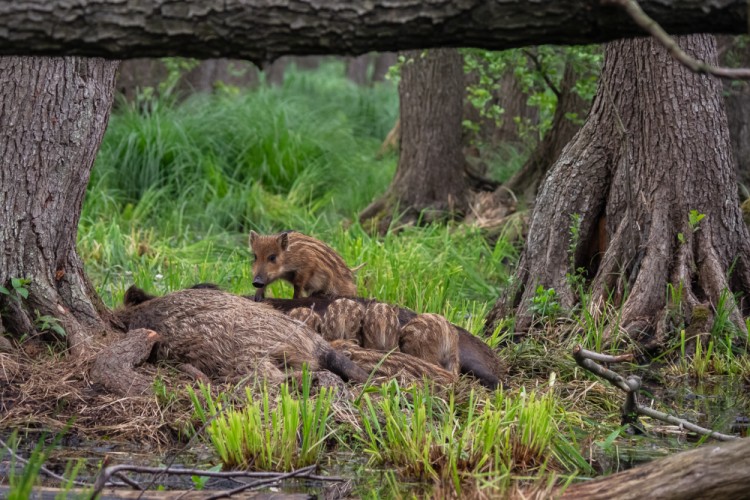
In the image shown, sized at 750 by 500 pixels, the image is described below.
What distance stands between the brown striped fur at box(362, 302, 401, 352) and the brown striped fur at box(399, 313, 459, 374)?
17 centimetres

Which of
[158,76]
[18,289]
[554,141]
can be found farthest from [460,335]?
[158,76]

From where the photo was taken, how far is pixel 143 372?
6797 mm

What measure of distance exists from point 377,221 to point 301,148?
226 centimetres

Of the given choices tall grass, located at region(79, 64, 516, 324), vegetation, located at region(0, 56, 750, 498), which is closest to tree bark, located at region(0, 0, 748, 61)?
vegetation, located at region(0, 56, 750, 498)

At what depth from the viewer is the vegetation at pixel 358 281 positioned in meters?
5.54

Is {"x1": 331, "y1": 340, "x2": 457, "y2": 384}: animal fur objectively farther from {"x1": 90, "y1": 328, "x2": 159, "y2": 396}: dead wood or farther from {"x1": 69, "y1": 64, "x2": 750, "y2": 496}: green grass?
{"x1": 90, "y1": 328, "x2": 159, "y2": 396}: dead wood

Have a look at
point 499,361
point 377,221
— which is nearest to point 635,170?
point 499,361

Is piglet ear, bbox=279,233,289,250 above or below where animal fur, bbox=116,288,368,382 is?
above

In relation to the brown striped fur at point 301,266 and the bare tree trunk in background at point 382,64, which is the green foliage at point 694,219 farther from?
the bare tree trunk in background at point 382,64

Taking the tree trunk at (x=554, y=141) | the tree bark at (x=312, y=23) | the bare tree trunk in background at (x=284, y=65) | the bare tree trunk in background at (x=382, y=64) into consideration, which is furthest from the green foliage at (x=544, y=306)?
the bare tree trunk in background at (x=382, y=64)

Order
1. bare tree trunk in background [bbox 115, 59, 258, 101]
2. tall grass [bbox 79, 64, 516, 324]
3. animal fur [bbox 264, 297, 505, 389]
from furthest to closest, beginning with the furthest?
bare tree trunk in background [bbox 115, 59, 258, 101] < tall grass [bbox 79, 64, 516, 324] < animal fur [bbox 264, 297, 505, 389]

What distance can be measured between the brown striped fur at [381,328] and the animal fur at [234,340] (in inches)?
21.5

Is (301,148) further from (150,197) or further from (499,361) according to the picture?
(499,361)

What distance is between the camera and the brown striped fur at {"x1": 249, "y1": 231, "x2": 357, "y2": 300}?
28.5 feet
